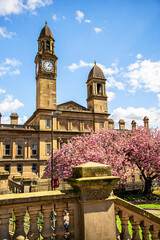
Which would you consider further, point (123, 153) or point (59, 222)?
point (123, 153)

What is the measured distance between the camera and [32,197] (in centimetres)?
355

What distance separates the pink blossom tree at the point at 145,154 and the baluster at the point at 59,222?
1929 centimetres

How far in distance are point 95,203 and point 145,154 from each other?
20531mm

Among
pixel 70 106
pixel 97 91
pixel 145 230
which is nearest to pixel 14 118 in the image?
pixel 70 106

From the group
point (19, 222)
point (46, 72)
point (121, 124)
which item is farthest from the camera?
point (121, 124)

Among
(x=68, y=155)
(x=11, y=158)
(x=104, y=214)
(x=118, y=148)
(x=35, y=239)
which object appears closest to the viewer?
(x=35, y=239)

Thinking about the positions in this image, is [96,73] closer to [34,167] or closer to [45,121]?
[45,121]

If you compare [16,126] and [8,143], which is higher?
[16,126]

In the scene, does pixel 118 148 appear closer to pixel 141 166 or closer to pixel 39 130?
pixel 141 166

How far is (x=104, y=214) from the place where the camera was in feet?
12.4

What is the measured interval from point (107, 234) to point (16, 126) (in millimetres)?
35935

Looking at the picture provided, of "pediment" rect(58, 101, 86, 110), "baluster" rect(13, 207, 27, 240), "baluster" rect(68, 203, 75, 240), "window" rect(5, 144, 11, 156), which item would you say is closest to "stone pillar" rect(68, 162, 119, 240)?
"baluster" rect(68, 203, 75, 240)

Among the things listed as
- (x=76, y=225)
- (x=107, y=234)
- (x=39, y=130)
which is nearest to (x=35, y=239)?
(x=76, y=225)

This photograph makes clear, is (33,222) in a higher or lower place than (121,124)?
lower
